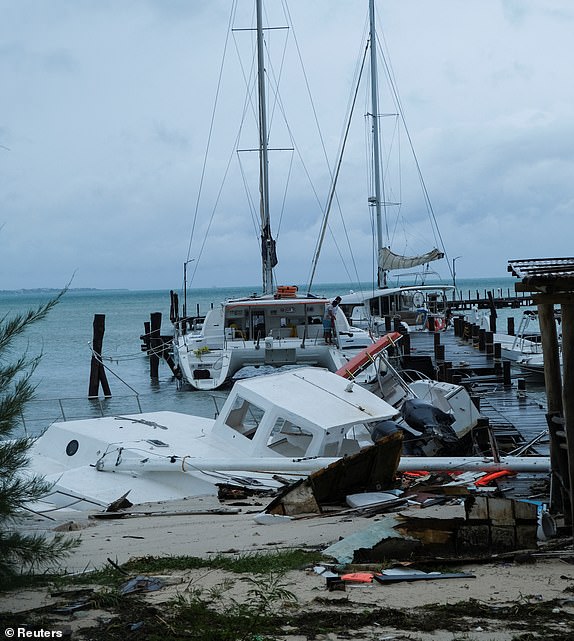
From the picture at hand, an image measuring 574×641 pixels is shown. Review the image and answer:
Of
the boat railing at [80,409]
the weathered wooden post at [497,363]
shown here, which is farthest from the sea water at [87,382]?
→ the weathered wooden post at [497,363]

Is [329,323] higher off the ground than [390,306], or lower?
lower

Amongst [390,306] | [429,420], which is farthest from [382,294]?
[429,420]

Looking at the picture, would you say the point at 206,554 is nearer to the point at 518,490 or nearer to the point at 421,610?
the point at 421,610

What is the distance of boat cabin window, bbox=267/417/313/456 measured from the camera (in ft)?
51.4

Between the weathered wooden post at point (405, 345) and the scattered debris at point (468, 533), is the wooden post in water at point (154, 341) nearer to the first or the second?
the weathered wooden post at point (405, 345)

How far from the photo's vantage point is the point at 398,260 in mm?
53594

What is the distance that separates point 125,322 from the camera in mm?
118625

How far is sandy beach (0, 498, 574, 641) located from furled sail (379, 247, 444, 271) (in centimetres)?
4248

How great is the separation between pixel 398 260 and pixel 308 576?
4624cm

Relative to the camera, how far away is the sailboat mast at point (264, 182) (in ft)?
128

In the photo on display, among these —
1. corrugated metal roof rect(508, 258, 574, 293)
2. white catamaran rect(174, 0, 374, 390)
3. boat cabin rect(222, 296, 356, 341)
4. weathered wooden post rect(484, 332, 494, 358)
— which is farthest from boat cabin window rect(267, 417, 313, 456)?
weathered wooden post rect(484, 332, 494, 358)

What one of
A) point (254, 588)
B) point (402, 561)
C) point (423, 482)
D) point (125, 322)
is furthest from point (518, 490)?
point (125, 322)

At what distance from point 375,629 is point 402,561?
196 cm

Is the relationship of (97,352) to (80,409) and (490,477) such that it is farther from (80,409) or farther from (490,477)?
(490,477)
